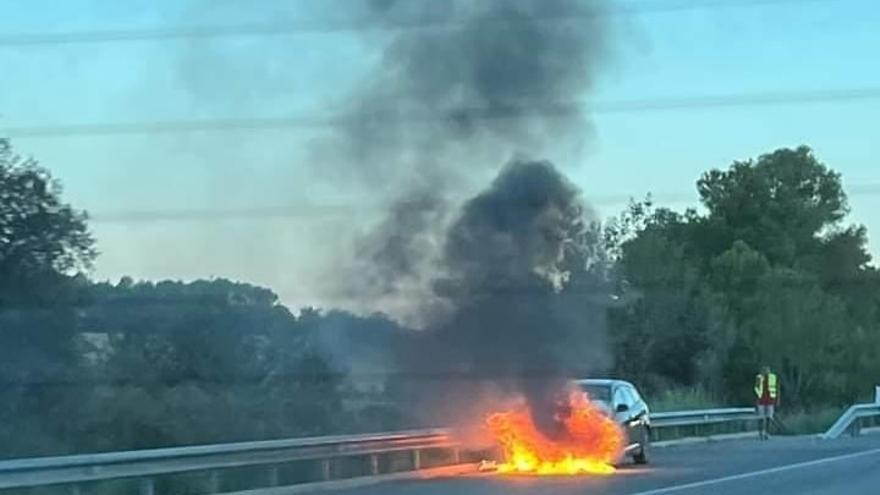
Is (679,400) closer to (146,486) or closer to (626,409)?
(626,409)

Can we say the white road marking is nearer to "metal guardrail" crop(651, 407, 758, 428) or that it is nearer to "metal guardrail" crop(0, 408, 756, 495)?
"metal guardrail" crop(0, 408, 756, 495)

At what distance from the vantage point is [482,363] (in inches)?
1241

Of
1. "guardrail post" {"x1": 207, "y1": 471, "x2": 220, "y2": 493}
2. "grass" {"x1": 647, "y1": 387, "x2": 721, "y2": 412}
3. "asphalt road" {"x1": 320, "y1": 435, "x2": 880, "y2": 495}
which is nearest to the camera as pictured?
"asphalt road" {"x1": 320, "y1": 435, "x2": 880, "y2": 495}

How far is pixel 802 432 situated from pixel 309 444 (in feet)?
85.4

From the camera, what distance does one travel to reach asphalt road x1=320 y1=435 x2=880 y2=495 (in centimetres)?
2734

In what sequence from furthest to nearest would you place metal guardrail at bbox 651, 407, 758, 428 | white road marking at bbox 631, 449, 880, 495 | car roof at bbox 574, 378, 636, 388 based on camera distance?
metal guardrail at bbox 651, 407, 758, 428, car roof at bbox 574, 378, 636, 388, white road marking at bbox 631, 449, 880, 495

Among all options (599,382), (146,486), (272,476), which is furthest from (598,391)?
(146,486)

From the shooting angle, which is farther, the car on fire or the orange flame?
the car on fire

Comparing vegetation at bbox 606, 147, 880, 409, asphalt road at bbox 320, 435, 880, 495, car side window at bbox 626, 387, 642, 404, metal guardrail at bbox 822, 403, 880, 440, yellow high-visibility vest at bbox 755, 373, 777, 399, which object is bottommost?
asphalt road at bbox 320, 435, 880, 495

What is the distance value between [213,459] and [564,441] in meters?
7.47

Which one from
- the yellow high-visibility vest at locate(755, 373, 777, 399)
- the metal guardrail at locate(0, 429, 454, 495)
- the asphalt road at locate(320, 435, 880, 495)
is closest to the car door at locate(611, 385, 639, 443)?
the asphalt road at locate(320, 435, 880, 495)

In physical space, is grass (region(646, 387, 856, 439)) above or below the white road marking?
above

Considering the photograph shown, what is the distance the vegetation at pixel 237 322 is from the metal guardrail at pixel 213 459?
0.83 meters

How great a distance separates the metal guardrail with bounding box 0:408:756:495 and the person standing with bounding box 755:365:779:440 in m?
14.2
